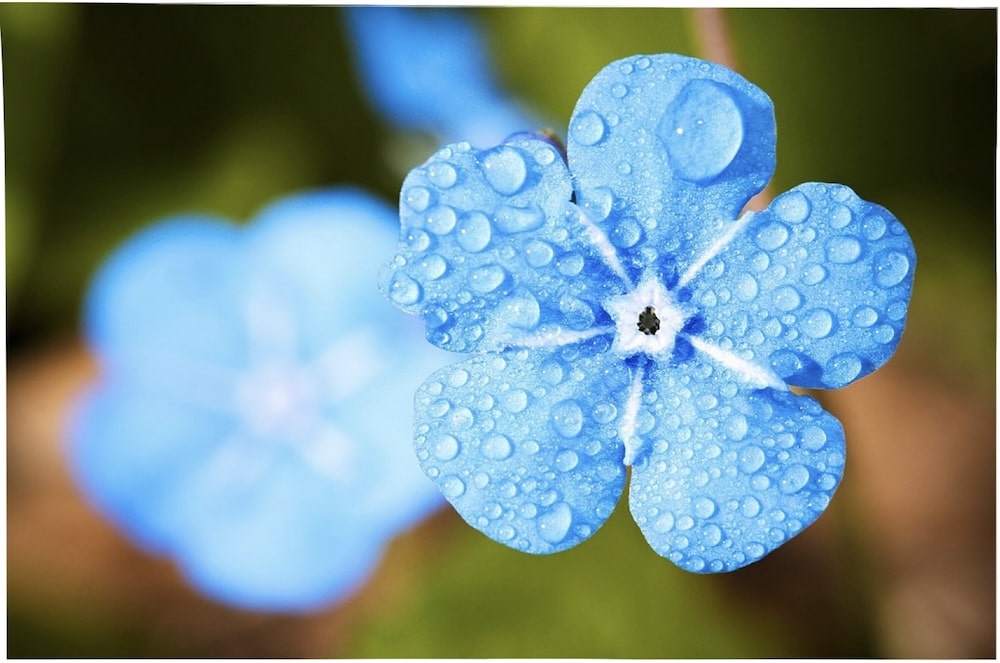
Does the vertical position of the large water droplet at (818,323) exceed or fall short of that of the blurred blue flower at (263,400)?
it falls short

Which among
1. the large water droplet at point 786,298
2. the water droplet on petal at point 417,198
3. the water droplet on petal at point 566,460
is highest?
the water droplet on petal at point 417,198

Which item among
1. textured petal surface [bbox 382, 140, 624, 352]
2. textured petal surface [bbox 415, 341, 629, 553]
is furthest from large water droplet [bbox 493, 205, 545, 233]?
textured petal surface [bbox 415, 341, 629, 553]

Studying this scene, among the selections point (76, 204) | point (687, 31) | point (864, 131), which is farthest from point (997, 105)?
point (76, 204)

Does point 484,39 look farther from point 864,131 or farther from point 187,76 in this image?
point 864,131

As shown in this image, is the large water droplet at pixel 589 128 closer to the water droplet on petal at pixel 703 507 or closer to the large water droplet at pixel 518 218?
the large water droplet at pixel 518 218

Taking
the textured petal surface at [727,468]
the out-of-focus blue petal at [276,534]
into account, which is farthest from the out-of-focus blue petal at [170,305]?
the textured petal surface at [727,468]

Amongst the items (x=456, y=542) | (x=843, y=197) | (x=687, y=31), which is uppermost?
(x=687, y=31)
